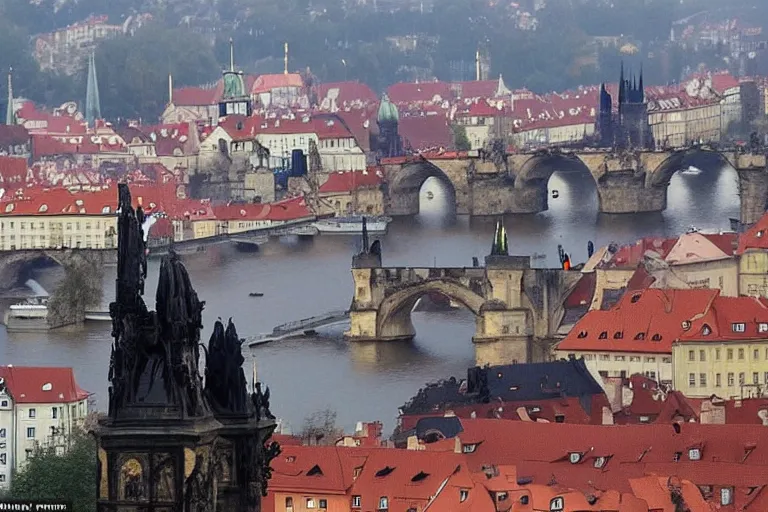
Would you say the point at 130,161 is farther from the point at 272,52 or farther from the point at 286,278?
the point at 272,52

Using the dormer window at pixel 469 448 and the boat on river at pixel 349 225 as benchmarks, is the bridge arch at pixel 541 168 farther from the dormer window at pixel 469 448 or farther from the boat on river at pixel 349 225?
the dormer window at pixel 469 448

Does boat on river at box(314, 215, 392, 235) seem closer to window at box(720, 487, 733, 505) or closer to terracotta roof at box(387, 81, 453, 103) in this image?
terracotta roof at box(387, 81, 453, 103)

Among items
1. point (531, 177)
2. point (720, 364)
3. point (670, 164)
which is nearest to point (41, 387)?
point (720, 364)

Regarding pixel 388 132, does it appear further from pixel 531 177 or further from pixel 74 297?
pixel 74 297

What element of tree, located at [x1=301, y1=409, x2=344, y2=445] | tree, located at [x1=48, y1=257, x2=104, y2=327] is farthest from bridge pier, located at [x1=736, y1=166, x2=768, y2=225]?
tree, located at [x1=301, y1=409, x2=344, y2=445]

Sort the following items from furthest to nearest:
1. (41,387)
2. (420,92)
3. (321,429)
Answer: (420,92) → (41,387) → (321,429)

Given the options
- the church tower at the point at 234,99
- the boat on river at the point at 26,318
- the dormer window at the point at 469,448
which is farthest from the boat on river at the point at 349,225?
the dormer window at the point at 469,448
